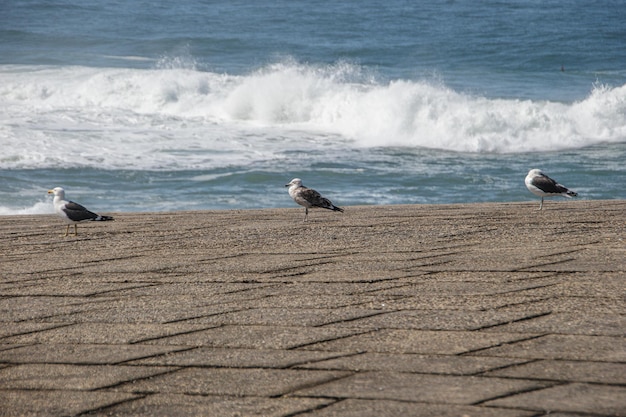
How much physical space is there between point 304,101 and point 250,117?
1516mm

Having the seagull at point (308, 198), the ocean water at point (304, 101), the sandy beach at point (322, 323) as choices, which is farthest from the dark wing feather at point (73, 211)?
the ocean water at point (304, 101)

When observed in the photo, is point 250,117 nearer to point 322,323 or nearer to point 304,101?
point 304,101

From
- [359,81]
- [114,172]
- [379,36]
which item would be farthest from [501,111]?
[379,36]

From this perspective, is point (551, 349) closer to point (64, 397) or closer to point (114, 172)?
point (64, 397)

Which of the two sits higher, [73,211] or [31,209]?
[73,211]

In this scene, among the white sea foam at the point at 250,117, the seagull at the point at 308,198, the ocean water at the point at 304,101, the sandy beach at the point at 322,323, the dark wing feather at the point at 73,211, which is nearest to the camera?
the sandy beach at the point at 322,323

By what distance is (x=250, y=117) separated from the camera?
71.4 feet

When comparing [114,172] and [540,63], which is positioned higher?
[540,63]

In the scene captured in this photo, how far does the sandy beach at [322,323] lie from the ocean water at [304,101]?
253 inches

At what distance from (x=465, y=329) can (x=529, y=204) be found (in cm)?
497

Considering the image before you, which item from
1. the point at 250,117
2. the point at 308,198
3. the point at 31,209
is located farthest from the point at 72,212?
the point at 250,117

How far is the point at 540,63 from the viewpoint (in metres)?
29.8

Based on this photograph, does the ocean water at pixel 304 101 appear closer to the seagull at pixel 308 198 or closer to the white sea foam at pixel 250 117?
the white sea foam at pixel 250 117

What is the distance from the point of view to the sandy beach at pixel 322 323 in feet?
10.3
